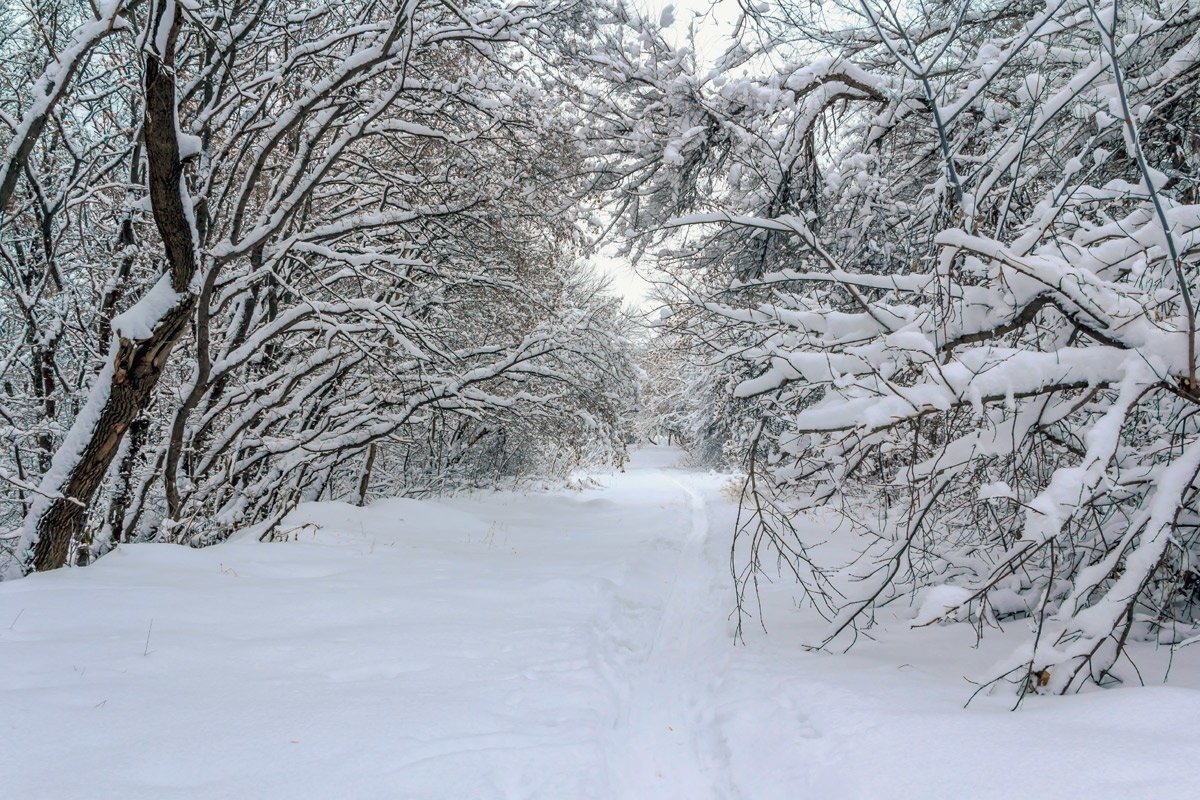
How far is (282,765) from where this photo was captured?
189cm

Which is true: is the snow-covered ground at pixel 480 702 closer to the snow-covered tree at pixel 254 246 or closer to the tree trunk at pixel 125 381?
the tree trunk at pixel 125 381

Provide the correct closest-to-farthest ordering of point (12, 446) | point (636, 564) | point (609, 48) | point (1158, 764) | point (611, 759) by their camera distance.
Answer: point (1158, 764)
point (611, 759)
point (609, 48)
point (12, 446)
point (636, 564)

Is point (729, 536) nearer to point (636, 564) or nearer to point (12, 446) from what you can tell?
point (636, 564)

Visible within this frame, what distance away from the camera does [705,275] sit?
5.46m

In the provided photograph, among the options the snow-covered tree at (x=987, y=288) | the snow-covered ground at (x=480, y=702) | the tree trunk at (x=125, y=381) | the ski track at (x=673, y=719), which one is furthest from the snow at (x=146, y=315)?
the ski track at (x=673, y=719)

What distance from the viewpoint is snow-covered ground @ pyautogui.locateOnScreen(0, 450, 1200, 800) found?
177 centimetres

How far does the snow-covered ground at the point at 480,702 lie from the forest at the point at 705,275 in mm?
181

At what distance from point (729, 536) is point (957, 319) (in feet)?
22.5

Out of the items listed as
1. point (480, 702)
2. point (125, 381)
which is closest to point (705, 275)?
point (480, 702)

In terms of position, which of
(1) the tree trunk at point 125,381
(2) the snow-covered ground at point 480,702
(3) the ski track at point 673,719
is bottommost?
(3) the ski track at point 673,719

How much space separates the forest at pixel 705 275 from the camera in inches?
86.7

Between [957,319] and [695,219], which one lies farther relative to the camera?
[695,219]

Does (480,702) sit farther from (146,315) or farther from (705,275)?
(705,275)

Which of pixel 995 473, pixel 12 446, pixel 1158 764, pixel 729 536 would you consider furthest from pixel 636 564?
pixel 12 446
